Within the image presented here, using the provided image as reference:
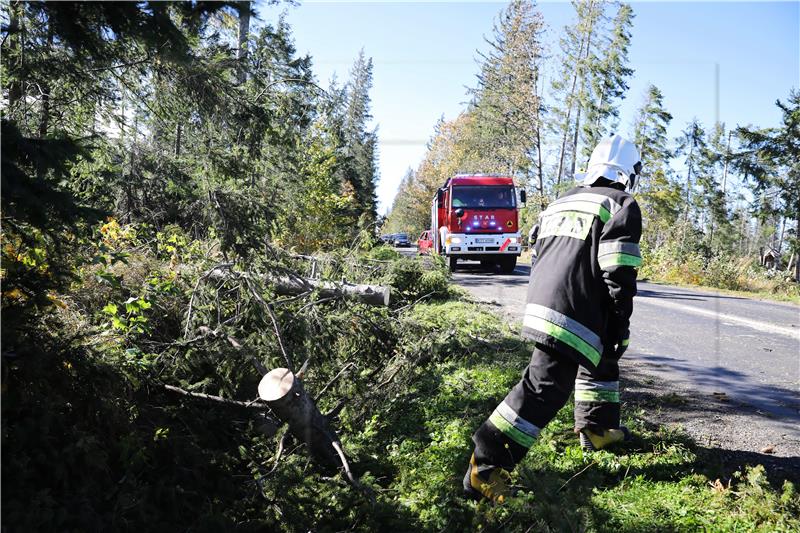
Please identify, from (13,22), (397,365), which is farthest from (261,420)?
(13,22)

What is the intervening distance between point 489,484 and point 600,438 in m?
0.79

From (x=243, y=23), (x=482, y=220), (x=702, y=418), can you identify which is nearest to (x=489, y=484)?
(x=702, y=418)

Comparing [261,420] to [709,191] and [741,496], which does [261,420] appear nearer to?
[741,496]

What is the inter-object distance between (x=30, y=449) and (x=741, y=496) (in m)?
3.58

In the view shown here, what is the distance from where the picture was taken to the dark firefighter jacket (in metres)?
2.94

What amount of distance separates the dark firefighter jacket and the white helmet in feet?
0.32

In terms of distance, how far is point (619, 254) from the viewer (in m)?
2.90

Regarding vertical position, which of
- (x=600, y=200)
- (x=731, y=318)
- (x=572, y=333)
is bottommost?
(x=731, y=318)

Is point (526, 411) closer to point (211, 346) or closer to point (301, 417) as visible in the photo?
point (301, 417)

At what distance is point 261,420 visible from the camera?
4633mm

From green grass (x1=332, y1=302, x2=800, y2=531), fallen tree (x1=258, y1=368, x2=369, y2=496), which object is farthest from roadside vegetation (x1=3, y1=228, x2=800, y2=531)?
fallen tree (x1=258, y1=368, x2=369, y2=496)

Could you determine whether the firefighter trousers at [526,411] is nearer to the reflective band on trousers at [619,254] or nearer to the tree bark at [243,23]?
the reflective band on trousers at [619,254]

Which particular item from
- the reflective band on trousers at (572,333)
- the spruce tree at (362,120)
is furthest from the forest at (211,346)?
the spruce tree at (362,120)

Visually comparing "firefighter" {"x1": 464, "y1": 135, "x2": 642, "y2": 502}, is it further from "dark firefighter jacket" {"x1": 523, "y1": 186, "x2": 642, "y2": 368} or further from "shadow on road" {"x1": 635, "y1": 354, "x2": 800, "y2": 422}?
"shadow on road" {"x1": 635, "y1": 354, "x2": 800, "y2": 422}
